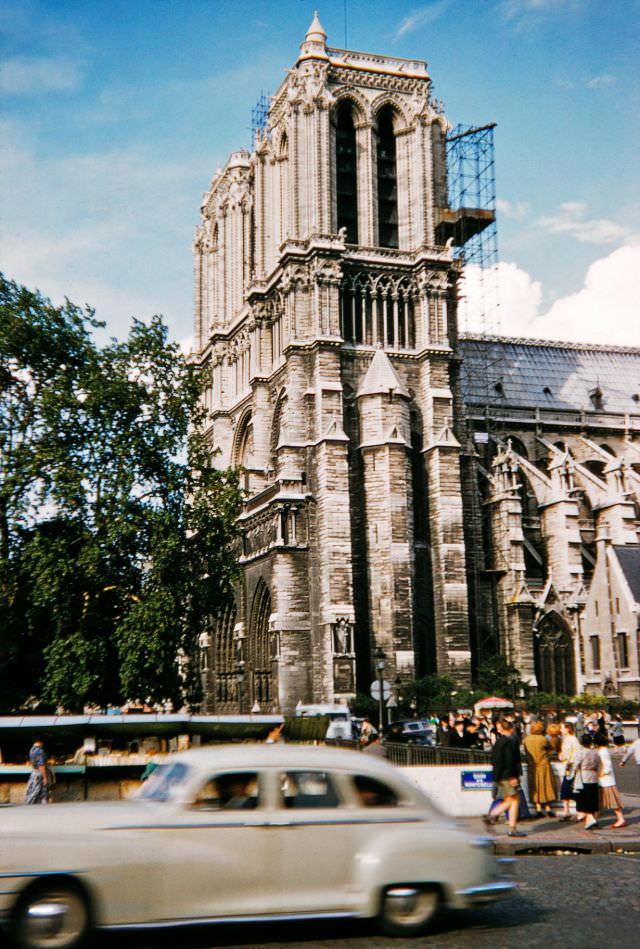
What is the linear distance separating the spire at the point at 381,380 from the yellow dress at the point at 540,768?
29201 mm

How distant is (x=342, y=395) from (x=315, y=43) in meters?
17.7

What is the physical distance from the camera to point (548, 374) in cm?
6544

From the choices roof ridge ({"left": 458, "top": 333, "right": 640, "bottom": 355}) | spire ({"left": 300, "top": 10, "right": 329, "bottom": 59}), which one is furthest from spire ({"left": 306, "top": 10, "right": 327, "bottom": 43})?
roof ridge ({"left": 458, "top": 333, "right": 640, "bottom": 355})

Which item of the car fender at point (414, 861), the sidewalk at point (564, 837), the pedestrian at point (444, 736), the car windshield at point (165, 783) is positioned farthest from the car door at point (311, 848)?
the pedestrian at point (444, 736)

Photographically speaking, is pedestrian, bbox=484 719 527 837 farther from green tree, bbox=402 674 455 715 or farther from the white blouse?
green tree, bbox=402 674 455 715

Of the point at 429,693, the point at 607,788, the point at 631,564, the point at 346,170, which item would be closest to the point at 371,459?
the point at 429,693

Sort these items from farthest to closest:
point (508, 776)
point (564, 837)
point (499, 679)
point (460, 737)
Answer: point (499, 679), point (460, 737), point (508, 776), point (564, 837)

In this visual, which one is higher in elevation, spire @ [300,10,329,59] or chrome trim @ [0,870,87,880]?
spire @ [300,10,329,59]

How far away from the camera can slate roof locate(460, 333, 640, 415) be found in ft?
205

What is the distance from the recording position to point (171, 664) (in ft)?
109

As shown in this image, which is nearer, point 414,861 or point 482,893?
point 414,861

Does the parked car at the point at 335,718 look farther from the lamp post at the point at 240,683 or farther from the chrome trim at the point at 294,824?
the chrome trim at the point at 294,824

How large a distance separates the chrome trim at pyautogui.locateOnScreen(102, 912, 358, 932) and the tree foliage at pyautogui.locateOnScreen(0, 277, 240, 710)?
74.8 feet

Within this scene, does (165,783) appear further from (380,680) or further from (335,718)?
(380,680)
